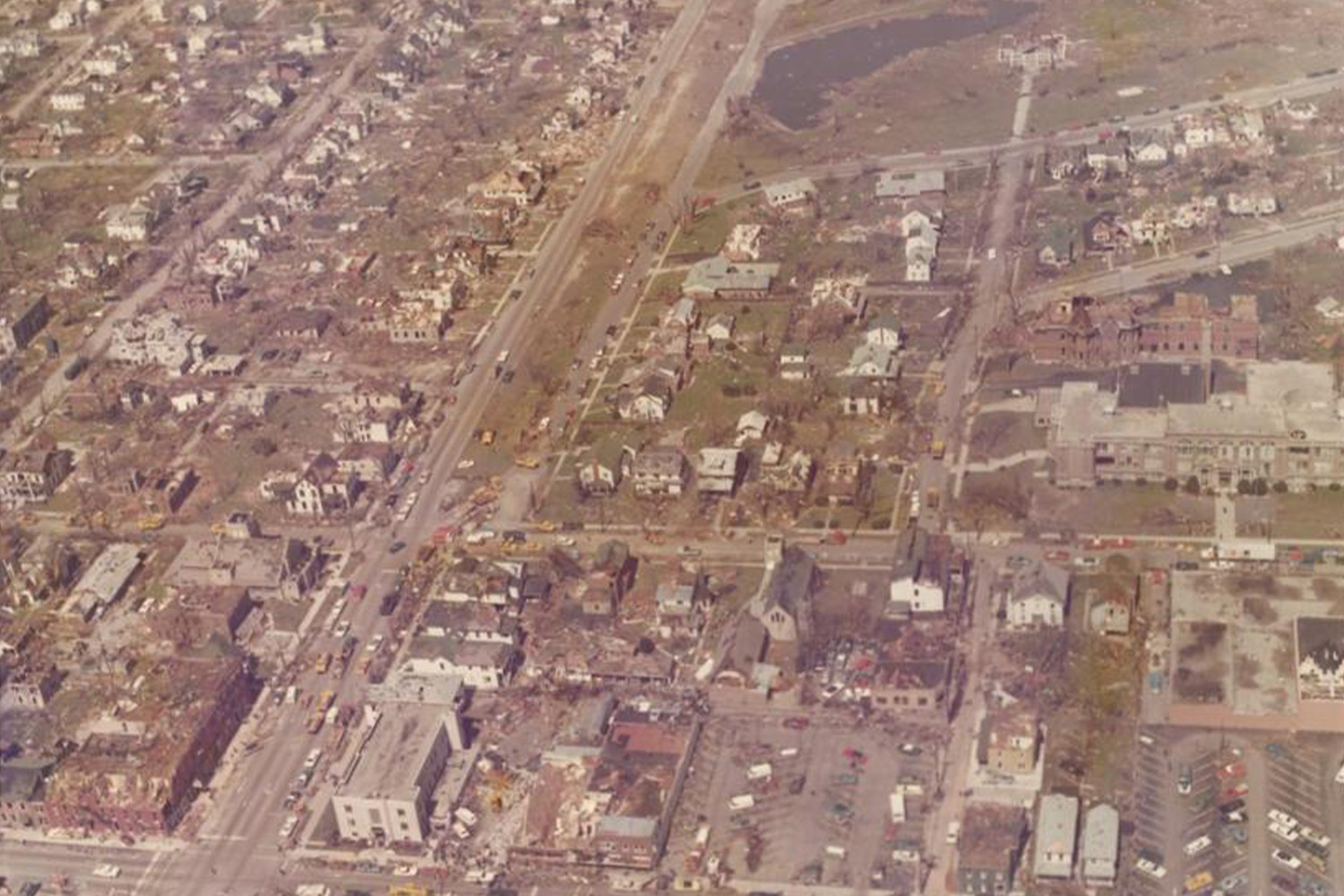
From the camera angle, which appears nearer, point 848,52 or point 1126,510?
point 1126,510

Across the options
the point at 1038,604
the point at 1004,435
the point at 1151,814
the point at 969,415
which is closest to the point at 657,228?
the point at 969,415

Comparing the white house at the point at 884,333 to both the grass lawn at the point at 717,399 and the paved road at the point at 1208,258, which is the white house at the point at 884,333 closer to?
the grass lawn at the point at 717,399

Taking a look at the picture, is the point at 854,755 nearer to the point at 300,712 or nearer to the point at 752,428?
the point at 300,712

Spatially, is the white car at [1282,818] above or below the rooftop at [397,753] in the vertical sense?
below

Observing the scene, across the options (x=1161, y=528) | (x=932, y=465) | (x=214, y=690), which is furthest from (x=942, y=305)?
(x=214, y=690)

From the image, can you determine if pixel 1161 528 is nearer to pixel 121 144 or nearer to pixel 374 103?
pixel 374 103

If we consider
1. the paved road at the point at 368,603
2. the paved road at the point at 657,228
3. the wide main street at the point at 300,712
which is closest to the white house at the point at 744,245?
the paved road at the point at 657,228

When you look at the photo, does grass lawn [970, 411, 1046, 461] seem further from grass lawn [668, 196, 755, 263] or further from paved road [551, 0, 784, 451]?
grass lawn [668, 196, 755, 263]
